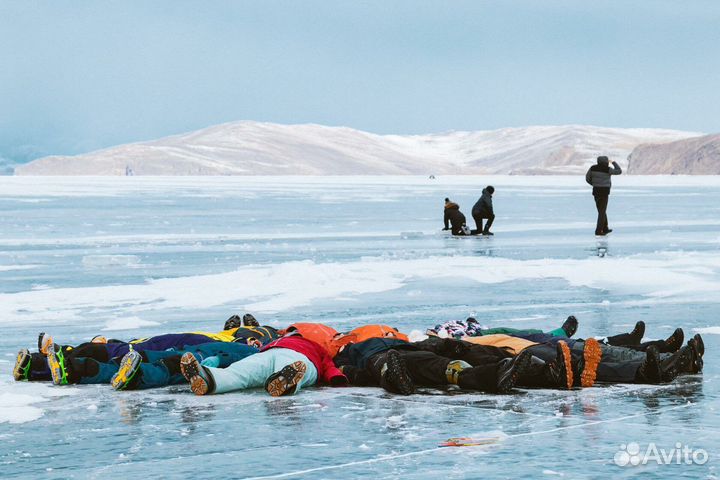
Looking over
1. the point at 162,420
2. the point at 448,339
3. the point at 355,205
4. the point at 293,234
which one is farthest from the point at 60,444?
the point at 355,205

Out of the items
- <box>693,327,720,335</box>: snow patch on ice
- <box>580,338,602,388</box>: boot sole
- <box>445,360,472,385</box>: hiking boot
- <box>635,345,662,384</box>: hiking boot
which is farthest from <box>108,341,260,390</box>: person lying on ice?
<box>693,327,720,335</box>: snow patch on ice

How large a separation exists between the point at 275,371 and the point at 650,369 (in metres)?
2.36

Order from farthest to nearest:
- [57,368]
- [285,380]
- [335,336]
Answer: [335,336], [57,368], [285,380]

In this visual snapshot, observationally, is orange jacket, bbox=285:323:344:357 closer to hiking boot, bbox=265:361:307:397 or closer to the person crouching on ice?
the person crouching on ice

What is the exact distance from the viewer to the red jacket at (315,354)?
7206mm

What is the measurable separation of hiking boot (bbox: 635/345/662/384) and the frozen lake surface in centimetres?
14

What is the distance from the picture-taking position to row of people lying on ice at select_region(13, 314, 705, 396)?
684 centimetres

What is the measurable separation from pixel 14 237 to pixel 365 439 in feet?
57.9

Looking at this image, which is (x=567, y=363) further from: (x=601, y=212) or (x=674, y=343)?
(x=601, y=212)

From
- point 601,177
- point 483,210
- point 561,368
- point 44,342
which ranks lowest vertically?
point 561,368

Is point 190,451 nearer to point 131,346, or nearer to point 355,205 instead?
point 131,346

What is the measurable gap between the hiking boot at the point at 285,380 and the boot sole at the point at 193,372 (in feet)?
1.28

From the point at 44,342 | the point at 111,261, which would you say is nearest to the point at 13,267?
the point at 111,261

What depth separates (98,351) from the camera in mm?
7508
